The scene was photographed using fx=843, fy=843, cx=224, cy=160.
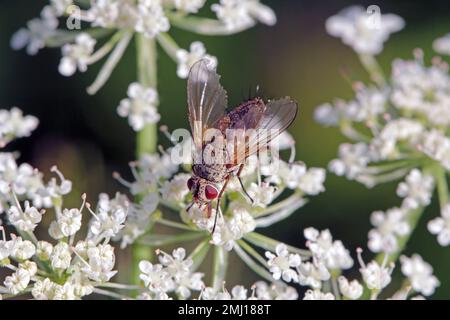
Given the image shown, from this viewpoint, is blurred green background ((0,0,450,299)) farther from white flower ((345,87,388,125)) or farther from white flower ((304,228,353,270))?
white flower ((304,228,353,270))

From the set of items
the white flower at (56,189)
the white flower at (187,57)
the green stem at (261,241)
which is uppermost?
the white flower at (187,57)

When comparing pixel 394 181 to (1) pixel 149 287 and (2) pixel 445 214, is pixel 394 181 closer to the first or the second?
(2) pixel 445 214

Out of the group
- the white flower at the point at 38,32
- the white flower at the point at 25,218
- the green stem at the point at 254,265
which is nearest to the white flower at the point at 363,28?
the white flower at the point at 38,32

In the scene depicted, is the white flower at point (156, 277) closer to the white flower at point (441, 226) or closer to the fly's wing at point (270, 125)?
the fly's wing at point (270, 125)

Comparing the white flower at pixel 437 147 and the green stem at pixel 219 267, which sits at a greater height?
the white flower at pixel 437 147

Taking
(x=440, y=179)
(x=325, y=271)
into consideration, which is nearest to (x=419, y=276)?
(x=440, y=179)
